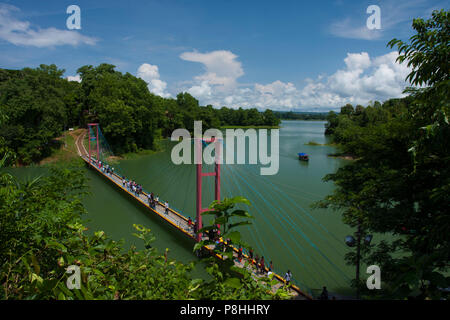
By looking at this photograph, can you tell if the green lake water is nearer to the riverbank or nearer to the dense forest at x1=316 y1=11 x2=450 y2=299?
the riverbank

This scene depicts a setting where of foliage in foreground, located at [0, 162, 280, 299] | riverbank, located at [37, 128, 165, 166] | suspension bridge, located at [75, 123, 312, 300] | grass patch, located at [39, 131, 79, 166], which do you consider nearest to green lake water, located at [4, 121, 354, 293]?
suspension bridge, located at [75, 123, 312, 300]

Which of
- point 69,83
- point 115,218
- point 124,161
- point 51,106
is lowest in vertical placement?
point 115,218

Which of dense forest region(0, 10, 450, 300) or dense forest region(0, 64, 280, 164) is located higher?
dense forest region(0, 64, 280, 164)

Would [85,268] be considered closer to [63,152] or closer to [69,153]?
[63,152]

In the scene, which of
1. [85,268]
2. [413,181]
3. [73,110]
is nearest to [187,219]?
[413,181]

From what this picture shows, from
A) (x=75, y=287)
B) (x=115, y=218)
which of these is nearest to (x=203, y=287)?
(x=75, y=287)

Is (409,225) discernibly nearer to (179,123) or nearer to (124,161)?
(124,161)
